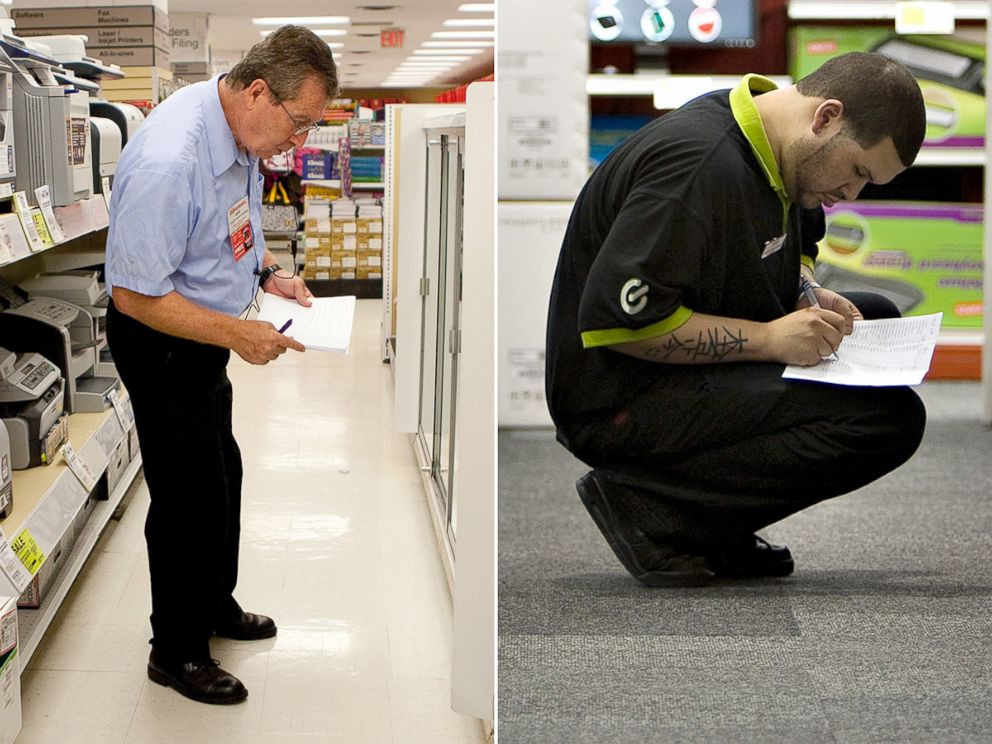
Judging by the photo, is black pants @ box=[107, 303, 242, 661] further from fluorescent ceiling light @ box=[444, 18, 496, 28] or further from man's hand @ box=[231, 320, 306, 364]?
fluorescent ceiling light @ box=[444, 18, 496, 28]

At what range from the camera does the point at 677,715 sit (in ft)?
5.56

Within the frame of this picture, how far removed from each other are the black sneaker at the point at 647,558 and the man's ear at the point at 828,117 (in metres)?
0.79

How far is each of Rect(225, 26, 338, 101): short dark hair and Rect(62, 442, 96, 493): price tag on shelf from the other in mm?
992

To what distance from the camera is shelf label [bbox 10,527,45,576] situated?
193 cm

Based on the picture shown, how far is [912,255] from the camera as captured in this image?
12.7 ft

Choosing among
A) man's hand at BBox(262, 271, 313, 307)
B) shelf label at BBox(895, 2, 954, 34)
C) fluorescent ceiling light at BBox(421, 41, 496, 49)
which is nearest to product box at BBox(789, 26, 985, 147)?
shelf label at BBox(895, 2, 954, 34)

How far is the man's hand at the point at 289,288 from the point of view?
209cm

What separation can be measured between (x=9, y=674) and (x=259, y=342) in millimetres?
644

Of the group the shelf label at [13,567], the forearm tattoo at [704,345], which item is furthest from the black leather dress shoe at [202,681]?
the forearm tattoo at [704,345]

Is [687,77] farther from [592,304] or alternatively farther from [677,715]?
[677,715]

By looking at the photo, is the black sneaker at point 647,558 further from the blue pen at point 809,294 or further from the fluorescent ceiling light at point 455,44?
the fluorescent ceiling light at point 455,44

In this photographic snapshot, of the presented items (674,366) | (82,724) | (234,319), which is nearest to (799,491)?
(674,366)

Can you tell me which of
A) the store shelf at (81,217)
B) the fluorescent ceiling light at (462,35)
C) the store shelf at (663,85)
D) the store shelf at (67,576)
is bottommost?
the store shelf at (67,576)

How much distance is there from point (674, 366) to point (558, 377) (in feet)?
0.69
